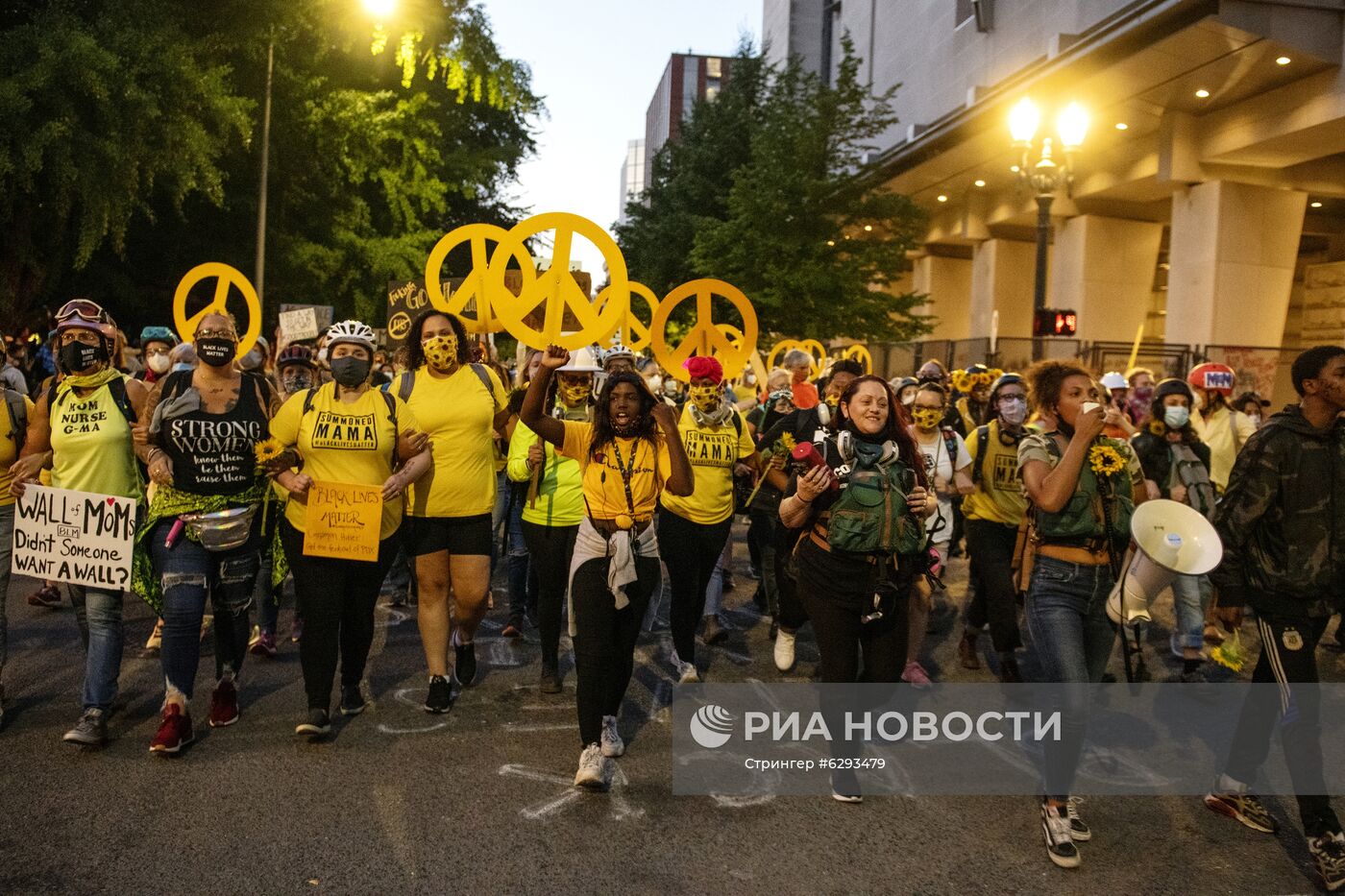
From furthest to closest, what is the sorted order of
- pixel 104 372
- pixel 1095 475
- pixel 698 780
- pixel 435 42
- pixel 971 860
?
1. pixel 435 42
2. pixel 104 372
3. pixel 698 780
4. pixel 1095 475
5. pixel 971 860

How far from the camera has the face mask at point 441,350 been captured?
541cm

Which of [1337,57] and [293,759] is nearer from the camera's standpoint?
[293,759]

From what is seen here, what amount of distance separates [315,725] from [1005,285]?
28.8 m

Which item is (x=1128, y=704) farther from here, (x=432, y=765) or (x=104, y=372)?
(x=104, y=372)

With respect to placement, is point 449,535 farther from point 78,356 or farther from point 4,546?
point 4,546

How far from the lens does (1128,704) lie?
6.05 meters

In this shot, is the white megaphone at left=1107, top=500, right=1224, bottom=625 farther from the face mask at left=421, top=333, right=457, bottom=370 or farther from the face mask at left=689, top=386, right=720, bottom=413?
the face mask at left=421, top=333, right=457, bottom=370

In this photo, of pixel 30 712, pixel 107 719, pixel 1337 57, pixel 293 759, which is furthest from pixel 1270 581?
pixel 1337 57

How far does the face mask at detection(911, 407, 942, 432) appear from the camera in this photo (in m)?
6.73

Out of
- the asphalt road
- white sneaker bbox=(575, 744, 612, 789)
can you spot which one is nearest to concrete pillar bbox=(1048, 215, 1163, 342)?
the asphalt road

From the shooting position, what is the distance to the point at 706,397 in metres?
6.30

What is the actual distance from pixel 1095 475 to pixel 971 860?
162 centimetres

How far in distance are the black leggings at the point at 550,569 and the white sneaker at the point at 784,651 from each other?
1464mm

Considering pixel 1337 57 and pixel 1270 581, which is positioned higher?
pixel 1337 57
